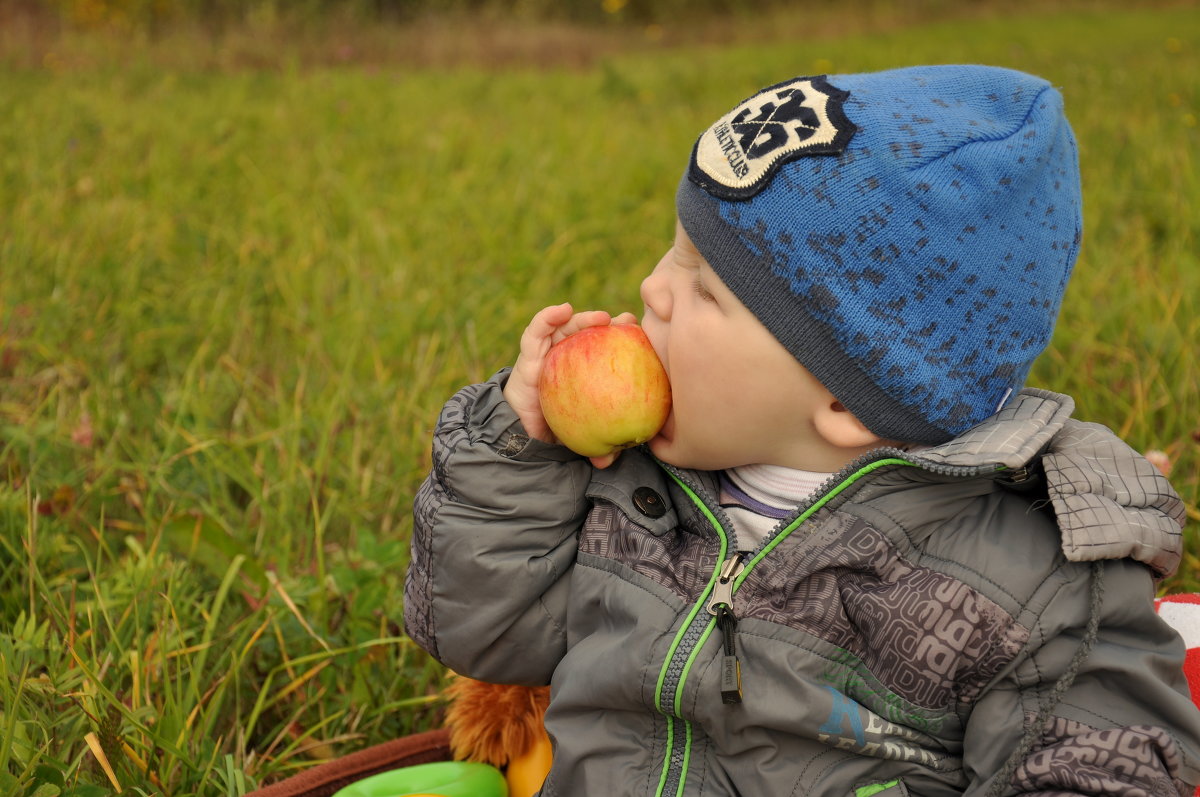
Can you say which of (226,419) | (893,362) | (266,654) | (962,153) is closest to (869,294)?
(893,362)

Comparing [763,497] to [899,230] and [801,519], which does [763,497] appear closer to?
[801,519]

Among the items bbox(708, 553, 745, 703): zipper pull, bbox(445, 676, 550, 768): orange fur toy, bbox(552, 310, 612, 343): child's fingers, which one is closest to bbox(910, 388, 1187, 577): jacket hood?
bbox(708, 553, 745, 703): zipper pull

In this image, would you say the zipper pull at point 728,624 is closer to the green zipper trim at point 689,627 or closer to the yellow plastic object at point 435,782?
the green zipper trim at point 689,627

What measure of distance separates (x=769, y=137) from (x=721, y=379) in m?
0.36

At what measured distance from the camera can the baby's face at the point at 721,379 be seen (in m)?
1.52

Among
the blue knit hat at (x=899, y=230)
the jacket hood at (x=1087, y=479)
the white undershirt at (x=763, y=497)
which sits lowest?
the white undershirt at (x=763, y=497)

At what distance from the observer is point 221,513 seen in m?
2.35

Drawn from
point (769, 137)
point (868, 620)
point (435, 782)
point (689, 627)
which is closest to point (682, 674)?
point (689, 627)

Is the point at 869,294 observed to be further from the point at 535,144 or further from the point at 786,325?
the point at 535,144

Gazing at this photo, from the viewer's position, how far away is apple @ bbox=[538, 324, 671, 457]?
1529mm

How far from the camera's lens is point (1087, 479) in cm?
146

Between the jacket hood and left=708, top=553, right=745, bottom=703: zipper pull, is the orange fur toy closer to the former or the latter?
left=708, top=553, right=745, bottom=703: zipper pull

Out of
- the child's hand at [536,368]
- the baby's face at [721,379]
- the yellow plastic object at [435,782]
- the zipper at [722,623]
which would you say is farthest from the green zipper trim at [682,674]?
the yellow plastic object at [435,782]

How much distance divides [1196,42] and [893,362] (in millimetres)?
10467
